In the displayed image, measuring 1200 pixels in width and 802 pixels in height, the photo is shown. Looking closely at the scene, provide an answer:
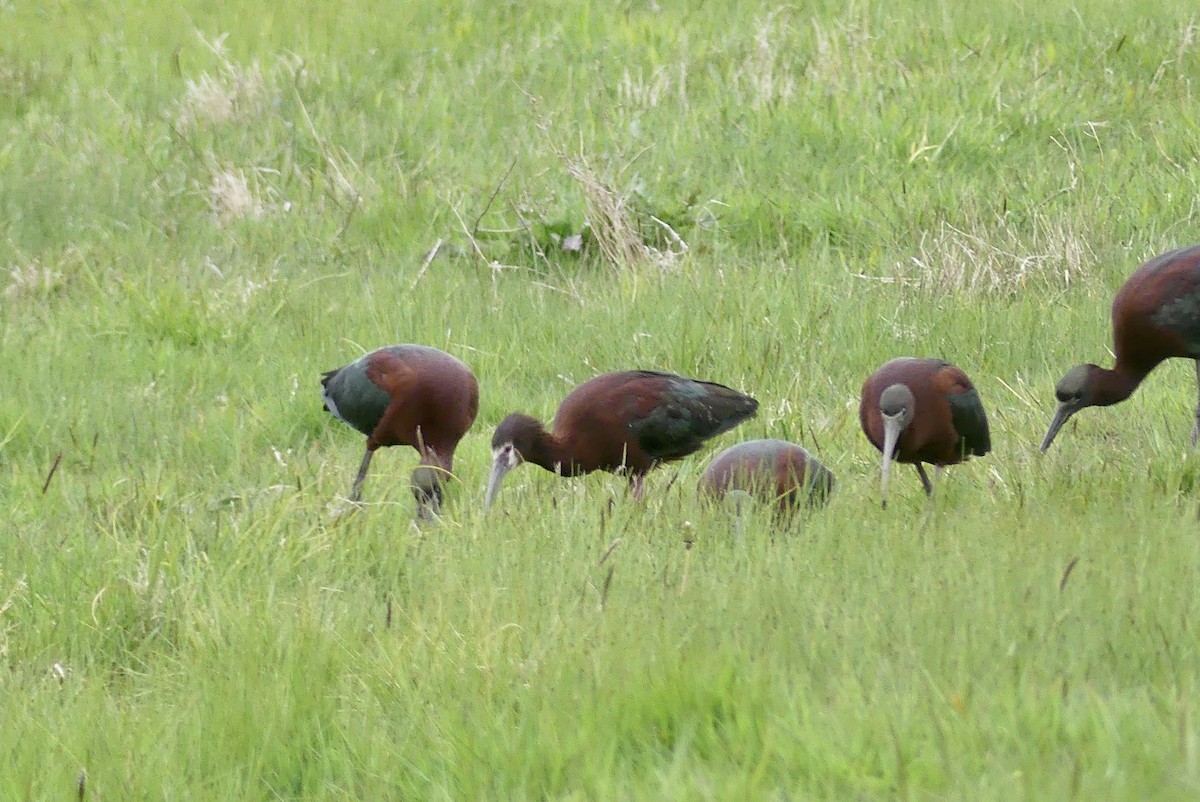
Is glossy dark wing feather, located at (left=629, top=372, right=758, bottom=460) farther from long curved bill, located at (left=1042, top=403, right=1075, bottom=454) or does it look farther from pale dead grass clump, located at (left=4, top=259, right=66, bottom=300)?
pale dead grass clump, located at (left=4, top=259, right=66, bottom=300)

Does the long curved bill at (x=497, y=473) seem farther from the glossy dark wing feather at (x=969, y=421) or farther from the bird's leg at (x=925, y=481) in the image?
the glossy dark wing feather at (x=969, y=421)

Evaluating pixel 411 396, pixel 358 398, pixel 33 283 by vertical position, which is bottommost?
pixel 33 283

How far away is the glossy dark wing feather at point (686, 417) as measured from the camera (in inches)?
198

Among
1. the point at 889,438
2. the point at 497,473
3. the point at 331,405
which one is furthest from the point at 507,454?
the point at 889,438

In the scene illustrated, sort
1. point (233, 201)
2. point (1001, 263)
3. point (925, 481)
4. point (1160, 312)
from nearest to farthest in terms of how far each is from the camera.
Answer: point (925, 481) → point (1160, 312) → point (1001, 263) → point (233, 201)

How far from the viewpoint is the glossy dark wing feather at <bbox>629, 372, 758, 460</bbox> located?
504 cm

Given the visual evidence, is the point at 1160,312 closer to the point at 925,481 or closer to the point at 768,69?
the point at 925,481

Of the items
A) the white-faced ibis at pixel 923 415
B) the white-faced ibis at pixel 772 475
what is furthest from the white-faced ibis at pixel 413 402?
the white-faced ibis at pixel 923 415

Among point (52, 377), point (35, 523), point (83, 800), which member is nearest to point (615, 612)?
point (83, 800)

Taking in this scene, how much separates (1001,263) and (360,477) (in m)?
3.38

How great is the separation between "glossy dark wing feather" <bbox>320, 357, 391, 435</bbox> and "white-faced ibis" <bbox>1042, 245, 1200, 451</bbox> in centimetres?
230

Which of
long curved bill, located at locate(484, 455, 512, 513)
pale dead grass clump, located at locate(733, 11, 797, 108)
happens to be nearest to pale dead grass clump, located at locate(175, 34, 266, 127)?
pale dead grass clump, located at locate(733, 11, 797, 108)

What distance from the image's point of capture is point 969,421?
4719 mm

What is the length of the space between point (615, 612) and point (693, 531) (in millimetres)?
795
